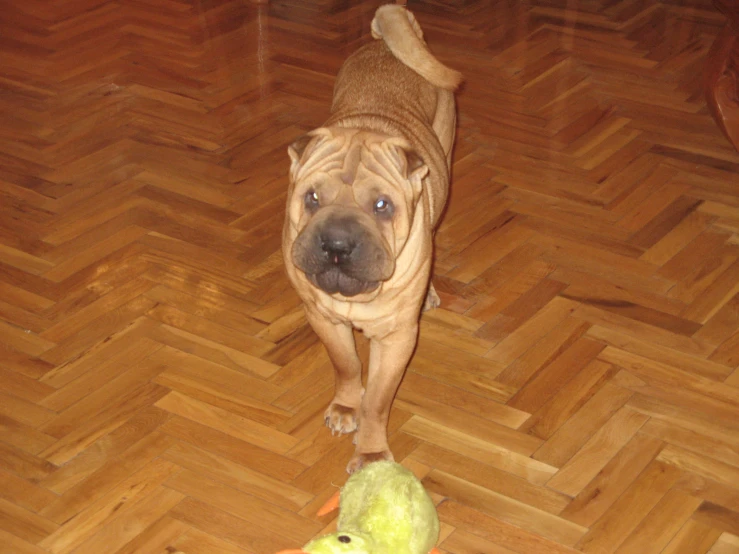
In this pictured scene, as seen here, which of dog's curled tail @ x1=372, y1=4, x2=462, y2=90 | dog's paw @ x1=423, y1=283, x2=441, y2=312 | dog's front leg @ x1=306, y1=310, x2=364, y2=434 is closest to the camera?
dog's front leg @ x1=306, y1=310, x2=364, y2=434

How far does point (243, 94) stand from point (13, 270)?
1579 millimetres

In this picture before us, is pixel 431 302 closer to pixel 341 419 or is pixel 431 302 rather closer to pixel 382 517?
pixel 341 419

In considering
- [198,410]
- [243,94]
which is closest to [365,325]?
[198,410]

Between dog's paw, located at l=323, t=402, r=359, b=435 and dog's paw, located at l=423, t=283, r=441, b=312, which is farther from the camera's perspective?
dog's paw, located at l=423, t=283, r=441, b=312

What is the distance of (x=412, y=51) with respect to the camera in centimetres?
280

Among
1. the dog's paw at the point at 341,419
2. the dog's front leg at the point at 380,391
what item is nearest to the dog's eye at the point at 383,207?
the dog's front leg at the point at 380,391

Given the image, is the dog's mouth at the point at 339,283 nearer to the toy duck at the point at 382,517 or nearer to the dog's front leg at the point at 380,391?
the dog's front leg at the point at 380,391

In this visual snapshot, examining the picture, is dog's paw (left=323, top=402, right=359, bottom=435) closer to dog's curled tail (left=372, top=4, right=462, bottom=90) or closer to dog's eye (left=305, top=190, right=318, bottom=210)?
dog's eye (left=305, top=190, right=318, bottom=210)

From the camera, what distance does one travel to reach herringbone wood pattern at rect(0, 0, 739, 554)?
2.47 m

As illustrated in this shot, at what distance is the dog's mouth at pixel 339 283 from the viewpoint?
7.22ft

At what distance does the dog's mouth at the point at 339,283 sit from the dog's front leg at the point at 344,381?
333 mm

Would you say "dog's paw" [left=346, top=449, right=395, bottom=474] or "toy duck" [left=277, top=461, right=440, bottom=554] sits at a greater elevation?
"toy duck" [left=277, top=461, right=440, bottom=554]

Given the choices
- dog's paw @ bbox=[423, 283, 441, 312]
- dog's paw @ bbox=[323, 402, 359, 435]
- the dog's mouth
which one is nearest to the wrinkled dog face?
the dog's mouth

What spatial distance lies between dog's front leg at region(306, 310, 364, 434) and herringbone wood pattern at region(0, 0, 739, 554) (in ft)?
0.20
